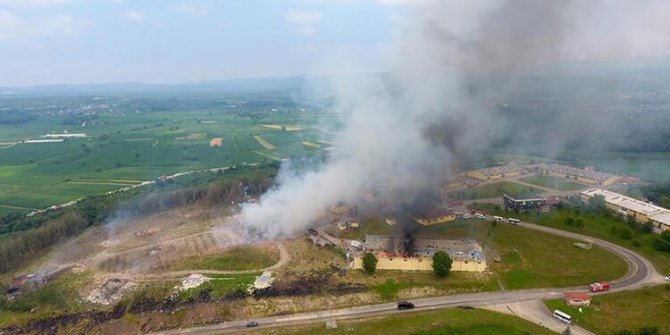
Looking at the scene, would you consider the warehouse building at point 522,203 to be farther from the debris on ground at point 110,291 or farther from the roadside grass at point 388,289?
the debris on ground at point 110,291

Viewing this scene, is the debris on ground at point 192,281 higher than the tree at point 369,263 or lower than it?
lower

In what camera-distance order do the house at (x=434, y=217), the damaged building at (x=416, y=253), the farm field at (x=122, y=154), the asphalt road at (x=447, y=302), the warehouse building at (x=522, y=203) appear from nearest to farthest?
the asphalt road at (x=447, y=302)
the damaged building at (x=416, y=253)
the house at (x=434, y=217)
the warehouse building at (x=522, y=203)
the farm field at (x=122, y=154)

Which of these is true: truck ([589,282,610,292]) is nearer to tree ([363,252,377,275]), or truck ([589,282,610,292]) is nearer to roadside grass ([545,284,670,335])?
roadside grass ([545,284,670,335])

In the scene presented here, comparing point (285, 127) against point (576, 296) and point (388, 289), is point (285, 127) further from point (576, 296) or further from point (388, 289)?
point (576, 296)

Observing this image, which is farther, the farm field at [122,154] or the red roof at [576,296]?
the farm field at [122,154]

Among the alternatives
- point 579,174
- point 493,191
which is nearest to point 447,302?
point 493,191

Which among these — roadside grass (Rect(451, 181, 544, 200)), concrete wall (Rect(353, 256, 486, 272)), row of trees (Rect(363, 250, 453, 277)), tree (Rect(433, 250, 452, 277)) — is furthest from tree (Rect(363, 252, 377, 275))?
roadside grass (Rect(451, 181, 544, 200))

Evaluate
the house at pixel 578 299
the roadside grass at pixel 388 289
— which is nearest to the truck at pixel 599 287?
the house at pixel 578 299
